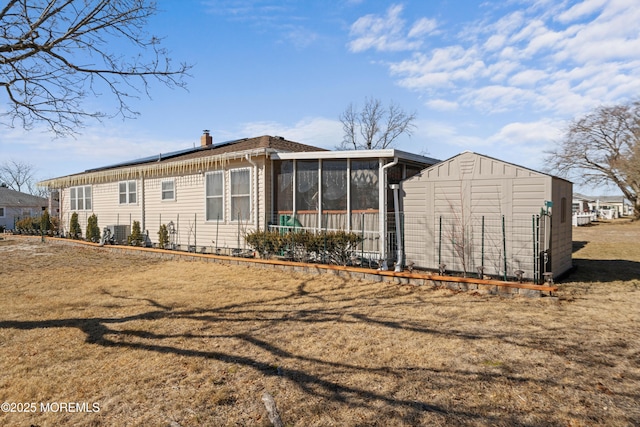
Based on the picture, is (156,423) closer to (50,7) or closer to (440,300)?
(440,300)

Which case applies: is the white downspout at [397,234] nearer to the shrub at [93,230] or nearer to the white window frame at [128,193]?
the white window frame at [128,193]

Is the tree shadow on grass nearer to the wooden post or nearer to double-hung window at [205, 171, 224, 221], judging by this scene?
the wooden post

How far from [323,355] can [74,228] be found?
57.1 feet

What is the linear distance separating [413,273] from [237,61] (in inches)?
292

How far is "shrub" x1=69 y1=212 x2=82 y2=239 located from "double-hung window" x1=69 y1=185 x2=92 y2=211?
2.03 ft

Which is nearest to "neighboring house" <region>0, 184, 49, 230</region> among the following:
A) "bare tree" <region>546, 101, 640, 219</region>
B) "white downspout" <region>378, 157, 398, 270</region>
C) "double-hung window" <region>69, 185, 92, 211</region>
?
"double-hung window" <region>69, 185, 92, 211</region>

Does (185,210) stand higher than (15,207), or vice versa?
(15,207)

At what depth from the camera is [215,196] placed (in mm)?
11961

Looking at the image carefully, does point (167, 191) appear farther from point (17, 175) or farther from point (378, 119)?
point (17, 175)

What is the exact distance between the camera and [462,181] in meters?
7.71

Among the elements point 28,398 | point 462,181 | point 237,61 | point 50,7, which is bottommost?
point 28,398

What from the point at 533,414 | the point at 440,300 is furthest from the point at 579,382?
the point at 440,300

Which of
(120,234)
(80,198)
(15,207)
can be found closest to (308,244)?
(120,234)

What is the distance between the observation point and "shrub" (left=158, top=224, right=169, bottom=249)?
1274 centimetres
